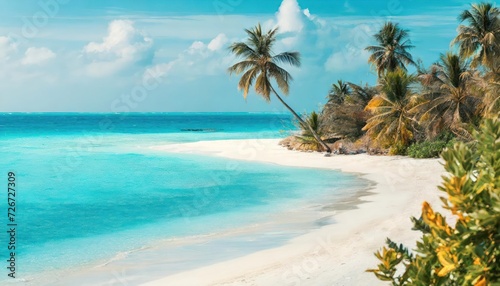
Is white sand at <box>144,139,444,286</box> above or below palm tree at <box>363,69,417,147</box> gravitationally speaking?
below

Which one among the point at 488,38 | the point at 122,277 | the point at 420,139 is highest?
the point at 488,38

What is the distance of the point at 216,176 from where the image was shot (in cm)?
2112

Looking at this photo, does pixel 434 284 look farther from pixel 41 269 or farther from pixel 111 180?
pixel 111 180

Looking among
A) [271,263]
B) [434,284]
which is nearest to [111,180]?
[271,263]

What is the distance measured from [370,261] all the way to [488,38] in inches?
748

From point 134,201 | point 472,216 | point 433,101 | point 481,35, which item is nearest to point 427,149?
point 433,101

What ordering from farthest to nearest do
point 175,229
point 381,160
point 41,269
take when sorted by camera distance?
point 381,160, point 175,229, point 41,269

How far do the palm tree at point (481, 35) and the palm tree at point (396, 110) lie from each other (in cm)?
268

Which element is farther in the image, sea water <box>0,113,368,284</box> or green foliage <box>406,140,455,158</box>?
green foliage <box>406,140,455,158</box>

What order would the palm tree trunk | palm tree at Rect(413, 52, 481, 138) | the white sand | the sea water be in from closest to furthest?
the white sand → the sea water → palm tree at Rect(413, 52, 481, 138) → the palm tree trunk

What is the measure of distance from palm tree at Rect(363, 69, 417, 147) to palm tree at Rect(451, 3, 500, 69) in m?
2.68

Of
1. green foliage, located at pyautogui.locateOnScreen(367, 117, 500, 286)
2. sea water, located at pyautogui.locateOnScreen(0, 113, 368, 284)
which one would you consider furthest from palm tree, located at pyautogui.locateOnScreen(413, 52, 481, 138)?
green foliage, located at pyautogui.locateOnScreen(367, 117, 500, 286)

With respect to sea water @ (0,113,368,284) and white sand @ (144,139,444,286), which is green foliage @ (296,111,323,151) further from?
white sand @ (144,139,444,286)

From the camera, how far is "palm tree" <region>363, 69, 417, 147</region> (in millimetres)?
23938
